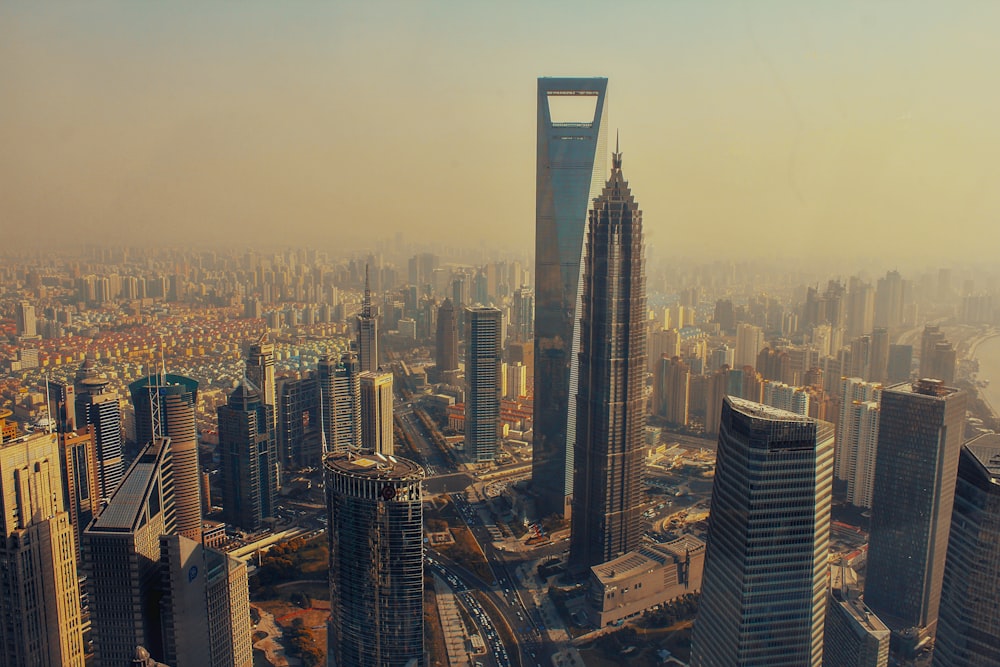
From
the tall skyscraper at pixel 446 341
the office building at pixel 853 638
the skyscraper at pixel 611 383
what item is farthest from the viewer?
the tall skyscraper at pixel 446 341

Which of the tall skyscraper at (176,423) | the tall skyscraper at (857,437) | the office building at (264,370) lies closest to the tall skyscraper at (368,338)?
the office building at (264,370)

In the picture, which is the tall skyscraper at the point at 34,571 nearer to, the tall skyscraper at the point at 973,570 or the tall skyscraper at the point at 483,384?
the tall skyscraper at the point at 973,570

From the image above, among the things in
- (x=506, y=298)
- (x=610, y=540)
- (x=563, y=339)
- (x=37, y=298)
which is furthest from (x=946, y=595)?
(x=506, y=298)

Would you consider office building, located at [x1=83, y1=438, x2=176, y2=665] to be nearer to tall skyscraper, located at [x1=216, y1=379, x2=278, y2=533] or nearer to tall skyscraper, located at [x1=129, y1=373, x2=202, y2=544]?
tall skyscraper, located at [x1=129, y1=373, x2=202, y2=544]

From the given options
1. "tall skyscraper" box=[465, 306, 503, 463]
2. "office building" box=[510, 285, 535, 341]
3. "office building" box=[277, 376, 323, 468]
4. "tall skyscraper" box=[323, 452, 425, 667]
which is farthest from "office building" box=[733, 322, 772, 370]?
"tall skyscraper" box=[323, 452, 425, 667]

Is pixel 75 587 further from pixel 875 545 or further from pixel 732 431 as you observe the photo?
pixel 875 545

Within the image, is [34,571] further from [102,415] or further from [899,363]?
[899,363]
